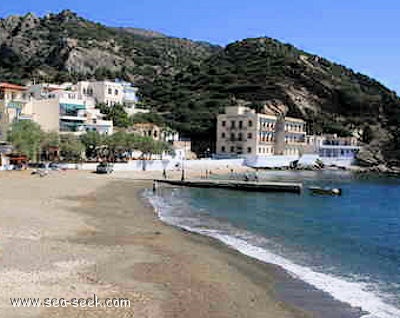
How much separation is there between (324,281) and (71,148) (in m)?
54.7

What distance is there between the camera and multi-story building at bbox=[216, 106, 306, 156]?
109750 mm

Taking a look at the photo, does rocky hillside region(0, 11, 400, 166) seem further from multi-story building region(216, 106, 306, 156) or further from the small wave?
the small wave

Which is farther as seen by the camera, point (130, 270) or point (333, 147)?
point (333, 147)

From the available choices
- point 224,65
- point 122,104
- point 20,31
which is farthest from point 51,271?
point 20,31

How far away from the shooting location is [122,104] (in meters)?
106

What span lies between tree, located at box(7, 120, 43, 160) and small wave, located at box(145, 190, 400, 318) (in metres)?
38.9

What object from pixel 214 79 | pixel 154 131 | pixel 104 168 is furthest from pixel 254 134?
pixel 214 79

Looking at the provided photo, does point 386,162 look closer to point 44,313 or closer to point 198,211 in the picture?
point 198,211

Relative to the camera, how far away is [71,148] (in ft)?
222

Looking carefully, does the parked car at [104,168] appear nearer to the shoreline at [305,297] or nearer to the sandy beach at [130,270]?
the sandy beach at [130,270]

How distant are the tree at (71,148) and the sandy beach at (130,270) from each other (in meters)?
36.8

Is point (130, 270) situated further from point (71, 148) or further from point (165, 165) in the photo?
point (165, 165)

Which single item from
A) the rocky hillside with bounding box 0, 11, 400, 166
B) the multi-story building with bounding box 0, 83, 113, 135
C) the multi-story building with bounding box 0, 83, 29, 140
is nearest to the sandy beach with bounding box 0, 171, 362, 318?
the multi-story building with bounding box 0, 83, 29, 140

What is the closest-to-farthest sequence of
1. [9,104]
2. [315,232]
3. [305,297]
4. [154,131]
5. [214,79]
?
1. [305,297]
2. [315,232]
3. [9,104]
4. [154,131]
5. [214,79]
